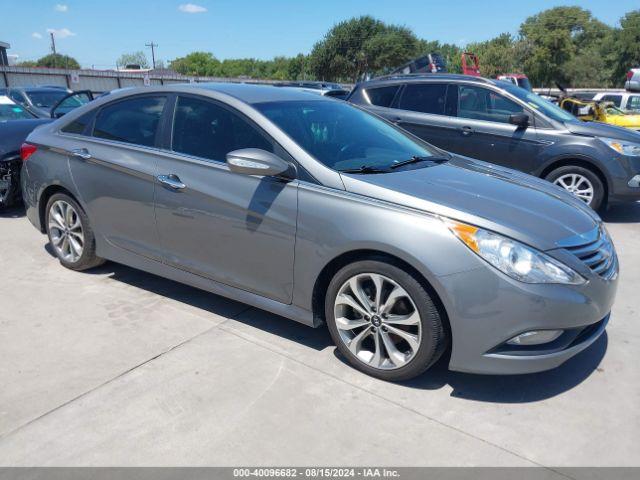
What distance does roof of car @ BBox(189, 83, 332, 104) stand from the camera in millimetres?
3795

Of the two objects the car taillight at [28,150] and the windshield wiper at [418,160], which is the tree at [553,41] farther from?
the car taillight at [28,150]

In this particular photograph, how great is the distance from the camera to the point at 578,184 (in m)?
6.81

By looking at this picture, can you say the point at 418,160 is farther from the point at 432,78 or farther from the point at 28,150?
the point at 432,78

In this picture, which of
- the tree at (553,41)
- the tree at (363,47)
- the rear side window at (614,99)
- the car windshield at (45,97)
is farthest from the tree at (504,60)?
the car windshield at (45,97)

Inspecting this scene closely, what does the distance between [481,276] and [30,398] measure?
8.23 feet

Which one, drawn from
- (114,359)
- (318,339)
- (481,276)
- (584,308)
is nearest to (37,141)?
(114,359)

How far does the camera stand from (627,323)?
3.96 m

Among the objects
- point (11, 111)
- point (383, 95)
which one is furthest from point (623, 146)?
point (11, 111)

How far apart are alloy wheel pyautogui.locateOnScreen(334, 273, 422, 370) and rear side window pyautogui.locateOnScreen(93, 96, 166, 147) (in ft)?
6.48

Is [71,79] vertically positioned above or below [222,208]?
below

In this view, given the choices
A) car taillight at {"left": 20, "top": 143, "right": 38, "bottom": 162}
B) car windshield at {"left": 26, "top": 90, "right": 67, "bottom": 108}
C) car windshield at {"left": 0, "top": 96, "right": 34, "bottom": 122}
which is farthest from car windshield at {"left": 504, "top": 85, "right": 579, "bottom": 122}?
car windshield at {"left": 26, "top": 90, "right": 67, "bottom": 108}

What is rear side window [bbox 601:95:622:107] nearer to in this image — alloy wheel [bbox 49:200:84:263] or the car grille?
the car grille

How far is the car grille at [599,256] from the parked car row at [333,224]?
0.01m

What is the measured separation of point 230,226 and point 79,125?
6.58 ft
